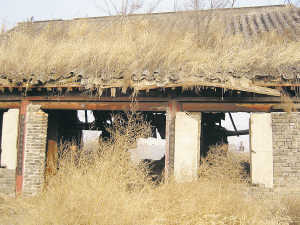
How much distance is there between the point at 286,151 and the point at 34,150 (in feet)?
19.9

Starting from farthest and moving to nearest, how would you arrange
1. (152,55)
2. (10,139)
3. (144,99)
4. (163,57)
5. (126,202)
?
(10,139) < (152,55) < (163,57) < (144,99) < (126,202)

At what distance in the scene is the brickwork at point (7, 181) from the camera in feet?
24.9

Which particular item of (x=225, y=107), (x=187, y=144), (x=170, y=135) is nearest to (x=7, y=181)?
(x=170, y=135)

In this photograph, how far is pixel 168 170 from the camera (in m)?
6.81

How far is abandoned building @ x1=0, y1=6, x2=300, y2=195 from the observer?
21.0 feet

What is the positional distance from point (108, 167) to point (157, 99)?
8.19 ft

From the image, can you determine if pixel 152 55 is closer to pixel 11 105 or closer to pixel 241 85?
pixel 241 85

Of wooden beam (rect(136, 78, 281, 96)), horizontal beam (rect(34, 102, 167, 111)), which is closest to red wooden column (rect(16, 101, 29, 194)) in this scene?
horizontal beam (rect(34, 102, 167, 111))

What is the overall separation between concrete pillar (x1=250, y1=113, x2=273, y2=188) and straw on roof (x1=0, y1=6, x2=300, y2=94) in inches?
27.3

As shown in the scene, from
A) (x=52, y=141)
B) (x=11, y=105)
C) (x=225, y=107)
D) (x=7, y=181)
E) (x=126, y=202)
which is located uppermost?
(x=11, y=105)

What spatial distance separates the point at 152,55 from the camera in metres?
7.50

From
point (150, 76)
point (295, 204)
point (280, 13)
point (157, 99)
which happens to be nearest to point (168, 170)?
point (157, 99)

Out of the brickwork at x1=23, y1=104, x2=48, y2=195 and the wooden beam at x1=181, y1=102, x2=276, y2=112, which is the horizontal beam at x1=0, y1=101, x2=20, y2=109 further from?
the wooden beam at x1=181, y1=102, x2=276, y2=112

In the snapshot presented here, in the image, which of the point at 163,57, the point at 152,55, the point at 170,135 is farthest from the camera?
the point at 152,55
